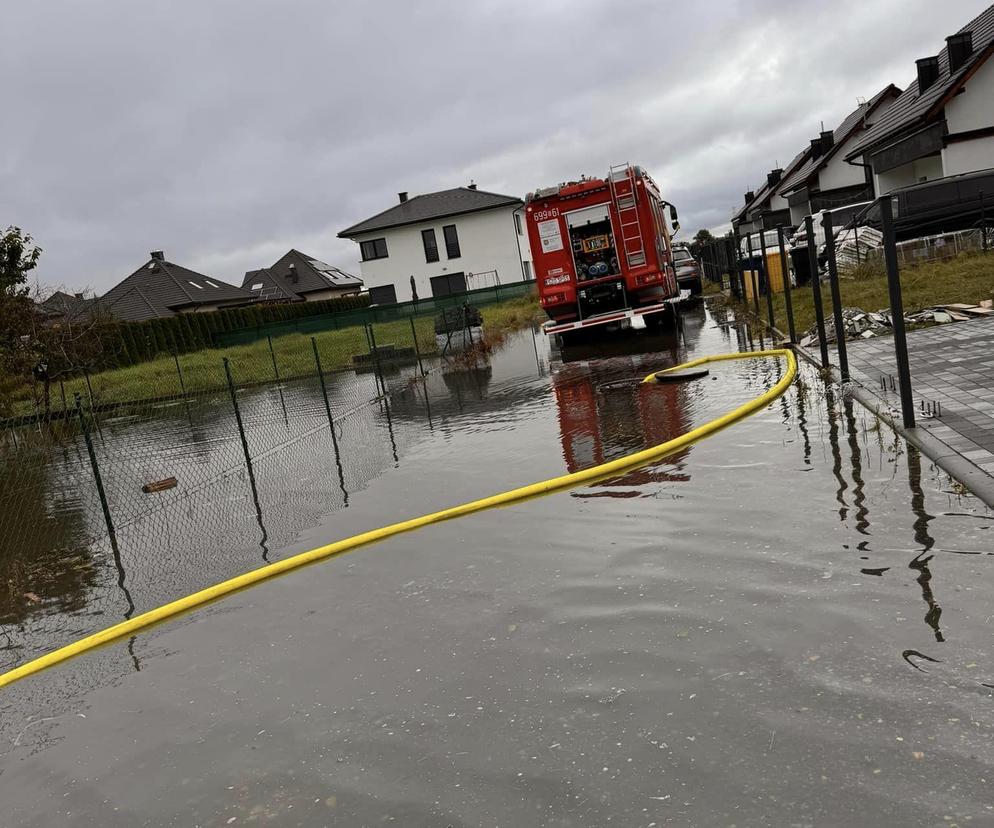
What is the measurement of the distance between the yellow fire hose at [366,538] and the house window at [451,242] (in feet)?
142

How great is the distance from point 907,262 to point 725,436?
16652mm

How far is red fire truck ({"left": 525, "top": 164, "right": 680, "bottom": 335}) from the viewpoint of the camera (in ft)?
61.6

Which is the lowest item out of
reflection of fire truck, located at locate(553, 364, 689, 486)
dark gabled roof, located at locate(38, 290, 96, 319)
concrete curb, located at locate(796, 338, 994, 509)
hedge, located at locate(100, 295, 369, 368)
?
concrete curb, located at locate(796, 338, 994, 509)

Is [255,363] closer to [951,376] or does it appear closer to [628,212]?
[628,212]

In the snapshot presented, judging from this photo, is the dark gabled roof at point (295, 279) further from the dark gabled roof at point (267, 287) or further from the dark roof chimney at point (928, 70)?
the dark roof chimney at point (928, 70)

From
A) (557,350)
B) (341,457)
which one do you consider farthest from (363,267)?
(341,457)

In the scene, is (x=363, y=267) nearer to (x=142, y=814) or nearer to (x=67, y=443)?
(x=67, y=443)

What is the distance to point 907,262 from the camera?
21891 millimetres

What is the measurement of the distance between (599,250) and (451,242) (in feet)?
109

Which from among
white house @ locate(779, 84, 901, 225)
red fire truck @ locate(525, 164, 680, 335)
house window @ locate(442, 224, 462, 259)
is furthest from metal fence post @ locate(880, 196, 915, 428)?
house window @ locate(442, 224, 462, 259)

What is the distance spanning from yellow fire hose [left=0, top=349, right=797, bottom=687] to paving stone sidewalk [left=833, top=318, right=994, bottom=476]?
4.78 ft

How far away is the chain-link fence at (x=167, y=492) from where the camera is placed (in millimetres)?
6461

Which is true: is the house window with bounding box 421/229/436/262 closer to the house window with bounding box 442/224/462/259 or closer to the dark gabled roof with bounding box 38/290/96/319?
the house window with bounding box 442/224/462/259

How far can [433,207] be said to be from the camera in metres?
51.8
